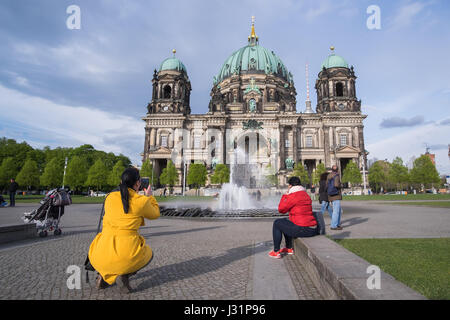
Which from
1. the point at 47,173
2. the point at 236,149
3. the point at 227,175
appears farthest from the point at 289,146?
the point at 47,173

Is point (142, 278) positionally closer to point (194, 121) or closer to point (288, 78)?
point (194, 121)

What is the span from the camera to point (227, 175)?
44250 millimetres

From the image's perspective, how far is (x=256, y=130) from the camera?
51.9 m

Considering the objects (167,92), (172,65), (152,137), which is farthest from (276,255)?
(172,65)

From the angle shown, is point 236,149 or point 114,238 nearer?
point 114,238

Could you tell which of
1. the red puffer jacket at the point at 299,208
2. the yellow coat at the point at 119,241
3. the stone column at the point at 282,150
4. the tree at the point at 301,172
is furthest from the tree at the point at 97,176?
the yellow coat at the point at 119,241

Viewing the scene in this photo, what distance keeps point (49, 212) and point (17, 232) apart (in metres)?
0.88

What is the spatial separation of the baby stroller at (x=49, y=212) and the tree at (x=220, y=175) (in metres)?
36.1

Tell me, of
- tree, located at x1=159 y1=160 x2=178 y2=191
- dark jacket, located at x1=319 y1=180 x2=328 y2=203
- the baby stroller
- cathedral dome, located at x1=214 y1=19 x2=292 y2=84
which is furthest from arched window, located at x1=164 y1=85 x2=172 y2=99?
dark jacket, located at x1=319 y1=180 x2=328 y2=203

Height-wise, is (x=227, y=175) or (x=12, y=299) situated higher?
(x=227, y=175)

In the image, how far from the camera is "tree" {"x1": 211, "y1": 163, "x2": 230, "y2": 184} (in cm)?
4344

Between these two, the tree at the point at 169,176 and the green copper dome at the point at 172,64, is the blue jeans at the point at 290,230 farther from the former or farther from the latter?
the green copper dome at the point at 172,64
